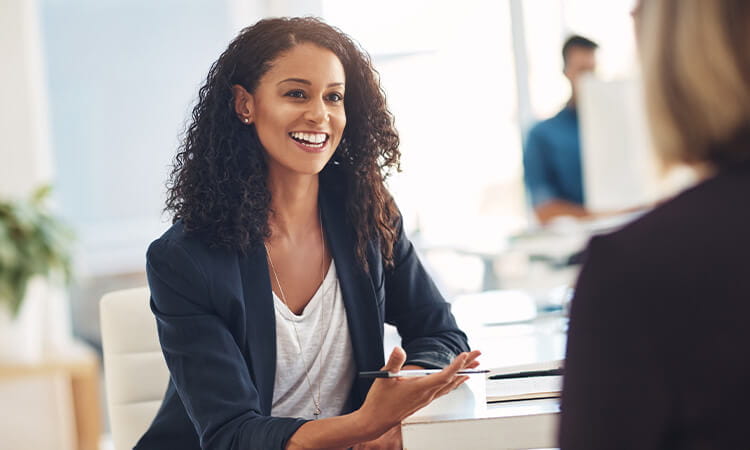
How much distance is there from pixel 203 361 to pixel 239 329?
0.29ft

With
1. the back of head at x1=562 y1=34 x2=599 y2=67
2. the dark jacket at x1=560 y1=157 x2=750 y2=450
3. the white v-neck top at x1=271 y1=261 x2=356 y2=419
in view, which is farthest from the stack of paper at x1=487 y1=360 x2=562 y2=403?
the back of head at x1=562 y1=34 x2=599 y2=67

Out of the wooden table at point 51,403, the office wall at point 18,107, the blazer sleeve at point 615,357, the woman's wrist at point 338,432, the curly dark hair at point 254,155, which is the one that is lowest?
the wooden table at point 51,403

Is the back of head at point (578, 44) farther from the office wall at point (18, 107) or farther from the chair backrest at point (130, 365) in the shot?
the chair backrest at point (130, 365)

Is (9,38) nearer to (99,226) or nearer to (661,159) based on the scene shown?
(99,226)

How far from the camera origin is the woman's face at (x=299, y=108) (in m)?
1.47

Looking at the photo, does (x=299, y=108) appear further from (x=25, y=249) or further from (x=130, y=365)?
(x=25, y=249)

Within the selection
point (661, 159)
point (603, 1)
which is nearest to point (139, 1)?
point (603, 1)

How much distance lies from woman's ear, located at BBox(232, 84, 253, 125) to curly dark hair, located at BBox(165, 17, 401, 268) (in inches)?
0.4

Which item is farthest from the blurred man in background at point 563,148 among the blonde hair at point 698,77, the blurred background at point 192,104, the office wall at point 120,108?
the blonde hair at point 698,77

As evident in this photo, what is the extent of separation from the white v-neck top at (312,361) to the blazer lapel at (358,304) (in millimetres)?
24

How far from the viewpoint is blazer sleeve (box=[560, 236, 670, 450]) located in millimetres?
558

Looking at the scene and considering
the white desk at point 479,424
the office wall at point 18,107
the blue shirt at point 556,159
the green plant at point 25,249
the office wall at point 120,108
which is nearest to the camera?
the white desk at point 479,424

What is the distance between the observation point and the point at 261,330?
1.37m

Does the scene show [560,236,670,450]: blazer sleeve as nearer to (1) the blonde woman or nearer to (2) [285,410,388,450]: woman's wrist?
(1) the blonde woman
